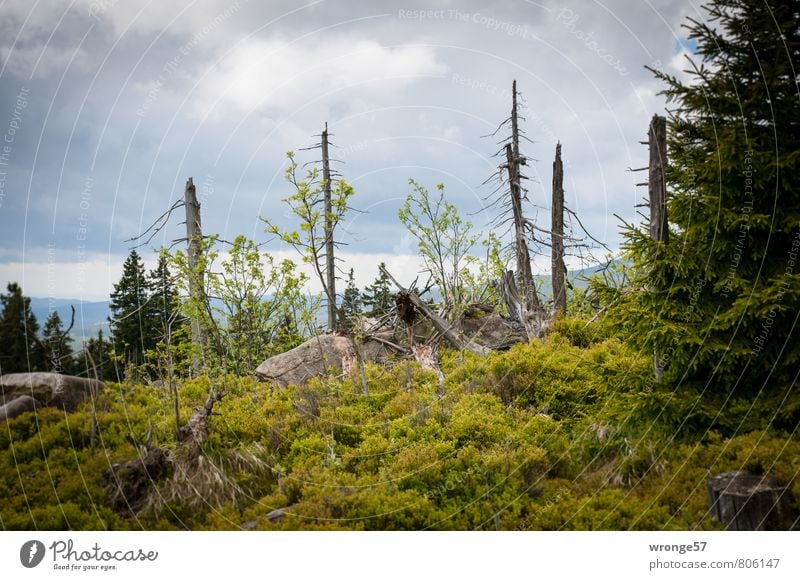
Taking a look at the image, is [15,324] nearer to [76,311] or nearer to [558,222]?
[76,311]

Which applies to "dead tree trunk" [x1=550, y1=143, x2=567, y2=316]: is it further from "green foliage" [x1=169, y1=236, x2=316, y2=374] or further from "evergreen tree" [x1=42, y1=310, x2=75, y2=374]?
"evergreen tree" [x1=42, y1=310, x2=75, y2=374]

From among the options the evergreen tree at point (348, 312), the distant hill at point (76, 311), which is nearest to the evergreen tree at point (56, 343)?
the distant hill at point (76, 311)

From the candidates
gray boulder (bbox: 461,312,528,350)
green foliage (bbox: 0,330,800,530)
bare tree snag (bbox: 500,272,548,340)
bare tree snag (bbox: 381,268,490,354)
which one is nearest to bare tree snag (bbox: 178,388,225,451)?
green foliage (bbox: 0,330,800,530)

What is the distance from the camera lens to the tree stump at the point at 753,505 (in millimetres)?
5562

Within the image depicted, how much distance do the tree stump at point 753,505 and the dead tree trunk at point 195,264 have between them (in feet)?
30.9

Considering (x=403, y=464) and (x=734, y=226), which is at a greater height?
(x=734, y=226)

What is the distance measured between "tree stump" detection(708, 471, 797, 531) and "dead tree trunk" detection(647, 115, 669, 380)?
72.7 inches

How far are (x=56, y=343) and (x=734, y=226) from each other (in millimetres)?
9476

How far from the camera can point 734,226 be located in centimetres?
650

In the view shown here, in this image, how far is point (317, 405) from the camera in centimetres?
949

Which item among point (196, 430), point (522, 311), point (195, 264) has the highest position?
point (195, 264)

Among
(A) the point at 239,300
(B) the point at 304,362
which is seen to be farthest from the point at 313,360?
(A) the point at 239,300

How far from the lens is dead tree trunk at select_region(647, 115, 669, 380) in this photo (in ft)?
23.1
